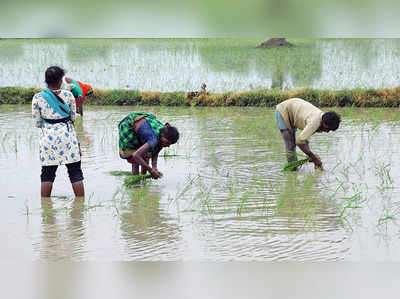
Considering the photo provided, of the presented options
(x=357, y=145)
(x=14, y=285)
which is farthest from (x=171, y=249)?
(x=357, y=145)

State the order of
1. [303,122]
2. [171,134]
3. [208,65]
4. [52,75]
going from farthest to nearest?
[208,65] → [303,122] → [171,134] → [52,75]

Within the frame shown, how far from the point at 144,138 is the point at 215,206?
108cm

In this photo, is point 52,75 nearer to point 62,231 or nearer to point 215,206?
point 62,231

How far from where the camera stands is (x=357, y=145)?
28.1 feet

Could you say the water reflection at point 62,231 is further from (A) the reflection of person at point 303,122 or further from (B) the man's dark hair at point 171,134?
(A) the reflection of person at point 303,122

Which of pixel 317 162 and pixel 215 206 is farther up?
pixel 317 162

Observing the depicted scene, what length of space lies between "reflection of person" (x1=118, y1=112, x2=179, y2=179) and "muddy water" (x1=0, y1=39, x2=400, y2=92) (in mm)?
9183

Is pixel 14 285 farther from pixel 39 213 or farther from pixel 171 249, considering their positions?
pixel 39 213

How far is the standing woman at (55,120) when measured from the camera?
5172mm

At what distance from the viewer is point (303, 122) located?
6660mm

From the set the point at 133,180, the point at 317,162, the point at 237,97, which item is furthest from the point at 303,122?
the point at 237,97

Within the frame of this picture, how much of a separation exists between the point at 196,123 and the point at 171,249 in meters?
7.38

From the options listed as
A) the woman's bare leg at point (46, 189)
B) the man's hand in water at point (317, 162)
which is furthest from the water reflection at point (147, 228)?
the man's hand in water at point (317, 162)

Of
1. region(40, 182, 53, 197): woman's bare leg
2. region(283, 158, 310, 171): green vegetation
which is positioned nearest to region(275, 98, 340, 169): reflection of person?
region(283, 158, 310, 171): green vegetation
